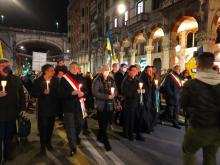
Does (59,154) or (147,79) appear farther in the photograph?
(147,79)

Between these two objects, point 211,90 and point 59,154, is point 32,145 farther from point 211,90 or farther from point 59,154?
point 211,90

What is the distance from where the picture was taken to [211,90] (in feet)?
9.86

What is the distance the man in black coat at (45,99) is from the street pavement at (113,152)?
0.45 metres

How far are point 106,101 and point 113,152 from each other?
4.01 ft

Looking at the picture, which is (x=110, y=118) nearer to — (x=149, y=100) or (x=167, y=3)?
(x=149, y=100)

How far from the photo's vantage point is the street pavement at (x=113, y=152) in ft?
16.5

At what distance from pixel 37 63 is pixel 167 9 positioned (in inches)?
427

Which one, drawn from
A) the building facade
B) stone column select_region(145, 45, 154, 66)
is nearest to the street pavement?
the building facade

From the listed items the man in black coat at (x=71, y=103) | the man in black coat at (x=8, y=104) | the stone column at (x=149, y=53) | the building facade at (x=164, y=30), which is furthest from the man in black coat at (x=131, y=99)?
the stone column at (x=149, y=53)

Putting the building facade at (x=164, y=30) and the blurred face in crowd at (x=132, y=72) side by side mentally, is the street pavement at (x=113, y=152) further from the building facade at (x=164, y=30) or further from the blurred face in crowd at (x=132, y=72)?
the building facade at (x=164, y=30)

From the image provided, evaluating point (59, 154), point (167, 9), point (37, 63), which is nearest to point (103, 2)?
point (167, 9)

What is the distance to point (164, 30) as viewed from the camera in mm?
19047

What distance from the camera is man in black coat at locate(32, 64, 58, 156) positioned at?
5.43m

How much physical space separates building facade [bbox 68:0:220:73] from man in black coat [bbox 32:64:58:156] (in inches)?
429
